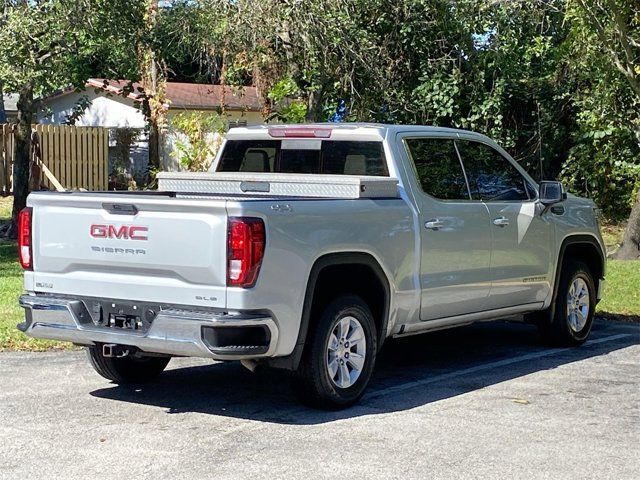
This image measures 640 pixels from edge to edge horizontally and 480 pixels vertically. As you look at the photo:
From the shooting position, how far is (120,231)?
6953mm

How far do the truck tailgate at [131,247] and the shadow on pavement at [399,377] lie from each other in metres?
0.95

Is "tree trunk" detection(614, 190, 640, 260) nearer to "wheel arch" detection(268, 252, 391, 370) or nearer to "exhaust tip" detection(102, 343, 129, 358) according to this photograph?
"wheel arch" detection(268, 252, 391, 370)

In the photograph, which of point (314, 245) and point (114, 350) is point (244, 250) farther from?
point (114, 350)

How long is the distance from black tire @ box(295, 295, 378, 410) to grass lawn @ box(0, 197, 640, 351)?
3234 mm

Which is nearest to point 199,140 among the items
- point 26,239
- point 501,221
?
point 501,221

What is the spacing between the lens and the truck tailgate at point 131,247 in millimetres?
6629

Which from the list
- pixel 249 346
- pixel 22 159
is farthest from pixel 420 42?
pixel 249 346

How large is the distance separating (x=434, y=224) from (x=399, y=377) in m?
1.29

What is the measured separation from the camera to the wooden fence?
79.9 ft

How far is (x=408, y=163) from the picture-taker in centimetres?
825

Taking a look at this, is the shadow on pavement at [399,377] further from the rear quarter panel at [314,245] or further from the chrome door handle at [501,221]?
the chrome door handle at [501,221]

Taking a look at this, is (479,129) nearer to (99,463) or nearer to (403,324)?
(403,324)

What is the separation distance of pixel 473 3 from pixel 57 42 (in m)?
6.39

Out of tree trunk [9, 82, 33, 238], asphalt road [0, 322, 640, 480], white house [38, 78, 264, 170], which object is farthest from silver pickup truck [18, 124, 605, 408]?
white house [38, 78, 264, 170]
